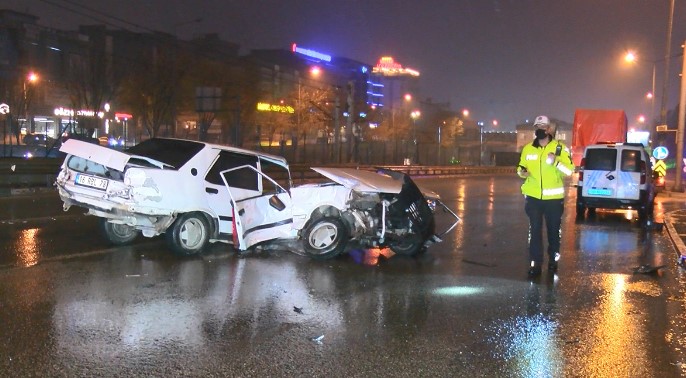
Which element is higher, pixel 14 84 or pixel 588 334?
pixel 14 84

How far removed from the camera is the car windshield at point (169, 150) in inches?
353

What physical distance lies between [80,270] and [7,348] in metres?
3.04

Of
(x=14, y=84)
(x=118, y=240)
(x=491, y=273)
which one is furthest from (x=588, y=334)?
(x=14, y=84)

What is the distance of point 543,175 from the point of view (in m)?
7.77

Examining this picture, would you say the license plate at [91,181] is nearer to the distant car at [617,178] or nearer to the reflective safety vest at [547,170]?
the reflective safety vest at [547,170]

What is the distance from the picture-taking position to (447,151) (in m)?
70.9

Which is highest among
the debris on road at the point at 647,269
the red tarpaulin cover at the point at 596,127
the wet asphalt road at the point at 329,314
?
the red tarpaulin cover at the point at 596,127

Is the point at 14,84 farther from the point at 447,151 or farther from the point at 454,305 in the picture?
the point at 447,151

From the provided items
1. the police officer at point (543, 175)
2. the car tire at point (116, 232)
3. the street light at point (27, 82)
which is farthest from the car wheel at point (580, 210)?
the street light at point (27, 82)

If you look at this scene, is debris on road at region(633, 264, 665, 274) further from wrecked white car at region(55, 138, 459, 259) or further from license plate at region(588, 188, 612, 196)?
license plate at region(588, 188, 612, 196)

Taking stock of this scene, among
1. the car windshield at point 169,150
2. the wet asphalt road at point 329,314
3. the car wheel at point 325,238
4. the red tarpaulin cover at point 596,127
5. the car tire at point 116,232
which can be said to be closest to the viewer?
the wet asphalt road at point 329,314

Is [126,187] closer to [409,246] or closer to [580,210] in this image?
[409,246]

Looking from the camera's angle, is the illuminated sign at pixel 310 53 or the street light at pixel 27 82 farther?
the illuminated sign at pixel 310 53

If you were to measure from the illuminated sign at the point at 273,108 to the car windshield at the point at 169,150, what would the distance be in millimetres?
37945
